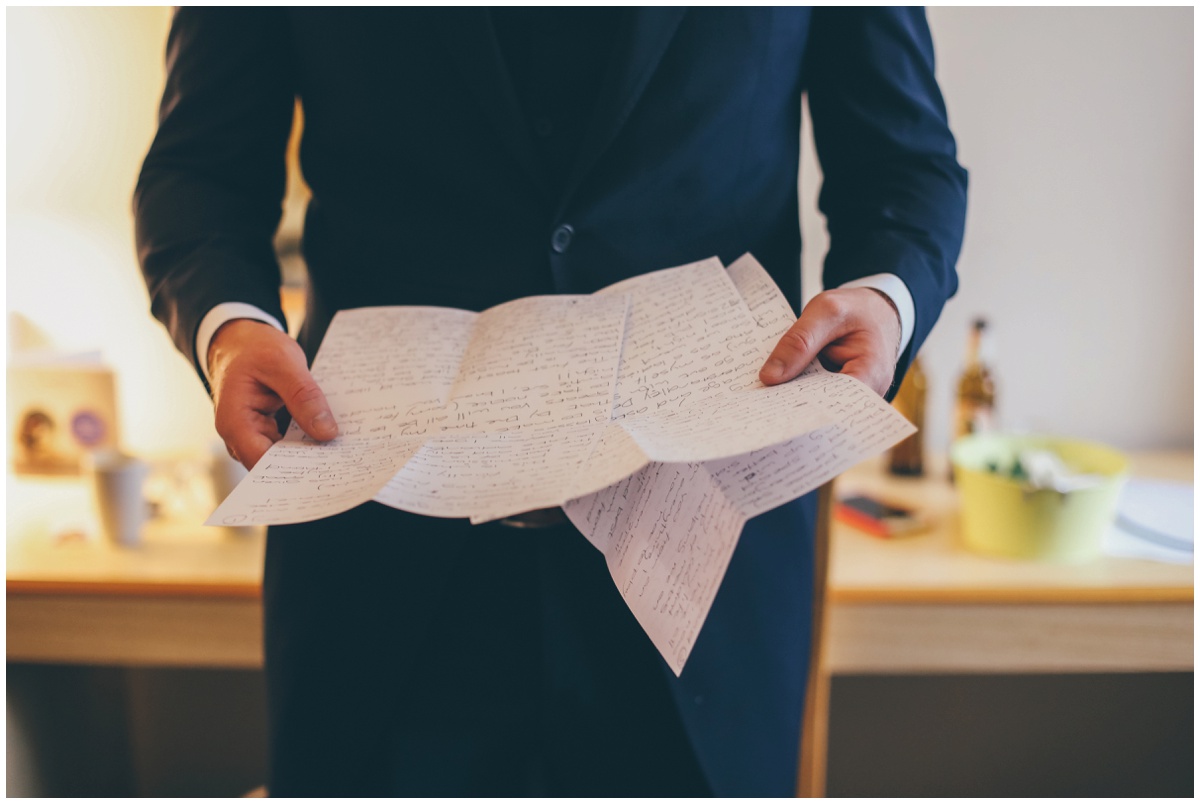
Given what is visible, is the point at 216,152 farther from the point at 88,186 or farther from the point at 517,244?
the point at 88,186

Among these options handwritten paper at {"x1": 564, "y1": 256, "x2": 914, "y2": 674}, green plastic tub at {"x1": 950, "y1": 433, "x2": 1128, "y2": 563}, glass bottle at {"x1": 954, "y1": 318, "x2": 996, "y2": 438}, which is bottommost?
green plastic tub at {"x1": 950, "y1": 433, "x2": 1128, "y2": 563}

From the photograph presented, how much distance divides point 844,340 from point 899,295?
9 centimetres

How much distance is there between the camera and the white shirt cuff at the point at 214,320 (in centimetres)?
61

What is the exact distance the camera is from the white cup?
112 cm

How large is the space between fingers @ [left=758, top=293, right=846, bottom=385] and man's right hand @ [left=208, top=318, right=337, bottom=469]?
0.29 m

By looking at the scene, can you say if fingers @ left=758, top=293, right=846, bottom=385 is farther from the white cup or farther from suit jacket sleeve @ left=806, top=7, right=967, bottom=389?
the white cup

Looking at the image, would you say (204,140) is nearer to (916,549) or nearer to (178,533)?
(178,533)

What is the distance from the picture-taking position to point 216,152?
0.71 m

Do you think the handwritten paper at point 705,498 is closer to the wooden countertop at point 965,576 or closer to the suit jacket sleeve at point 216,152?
the suit jacket sleeve at point 216,152

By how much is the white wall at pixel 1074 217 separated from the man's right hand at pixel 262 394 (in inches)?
44.7

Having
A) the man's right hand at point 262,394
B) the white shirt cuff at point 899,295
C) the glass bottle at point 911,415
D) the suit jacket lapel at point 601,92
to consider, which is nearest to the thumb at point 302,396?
the man's right hand at point 262,394

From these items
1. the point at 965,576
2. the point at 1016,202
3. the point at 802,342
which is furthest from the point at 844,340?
the point at 1016,202

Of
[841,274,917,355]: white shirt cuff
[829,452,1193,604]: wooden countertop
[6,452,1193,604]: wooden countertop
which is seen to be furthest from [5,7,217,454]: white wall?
[841,274,917,355]: white shirt cuff

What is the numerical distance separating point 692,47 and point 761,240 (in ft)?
0.55
